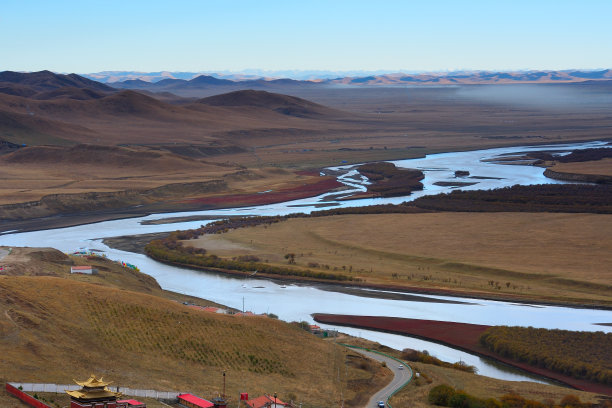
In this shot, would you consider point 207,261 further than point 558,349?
Yes

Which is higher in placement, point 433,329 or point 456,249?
point 456,249

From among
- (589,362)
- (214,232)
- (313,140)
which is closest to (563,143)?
(313,140)

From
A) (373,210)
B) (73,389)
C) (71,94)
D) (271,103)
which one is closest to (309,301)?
(73,389)

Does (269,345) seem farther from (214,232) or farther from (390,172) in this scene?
(390,172)

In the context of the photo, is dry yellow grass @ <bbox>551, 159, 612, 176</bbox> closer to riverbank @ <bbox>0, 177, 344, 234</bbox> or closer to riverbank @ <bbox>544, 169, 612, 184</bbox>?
riverbank @ <bbox>544, 169, 612, 184</bbox>

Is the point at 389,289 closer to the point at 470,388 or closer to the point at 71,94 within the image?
the point at 470,388
